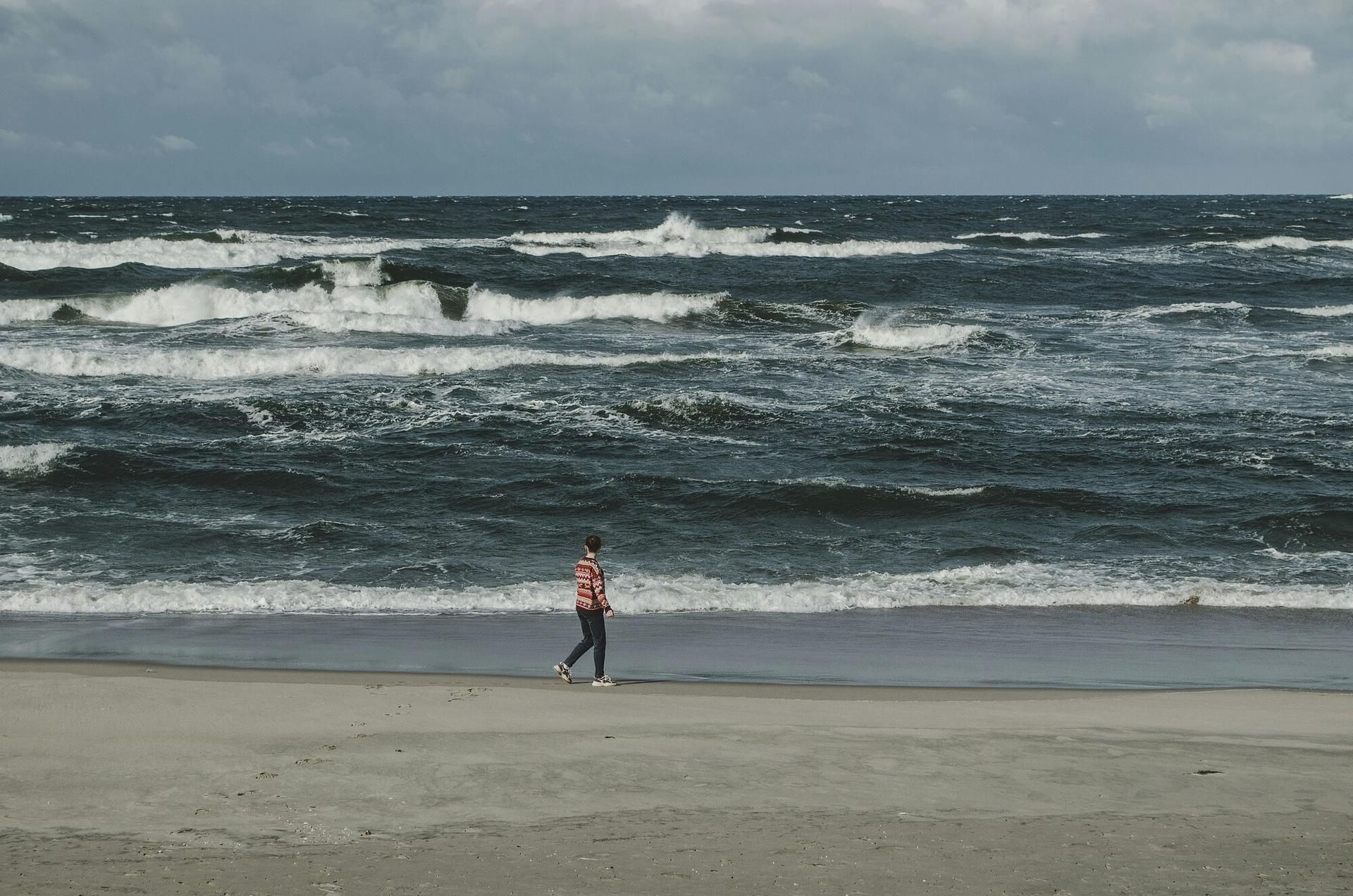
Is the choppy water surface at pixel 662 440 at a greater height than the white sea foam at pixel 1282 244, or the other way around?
the white sea foam at pixel 1282 244

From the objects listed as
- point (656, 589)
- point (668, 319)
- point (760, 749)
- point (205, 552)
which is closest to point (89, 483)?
point (205, 552)

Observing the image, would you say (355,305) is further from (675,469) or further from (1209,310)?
(1209,310)

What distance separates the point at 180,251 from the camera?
46469 millimetres

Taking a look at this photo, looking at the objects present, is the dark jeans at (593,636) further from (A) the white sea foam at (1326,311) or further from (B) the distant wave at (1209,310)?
(A) the white sea foam at (1326,311)

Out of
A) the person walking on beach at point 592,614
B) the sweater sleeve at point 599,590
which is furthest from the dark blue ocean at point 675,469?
the sweater sleeve at point 599,590

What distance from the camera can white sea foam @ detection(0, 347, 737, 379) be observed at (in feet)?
78.3

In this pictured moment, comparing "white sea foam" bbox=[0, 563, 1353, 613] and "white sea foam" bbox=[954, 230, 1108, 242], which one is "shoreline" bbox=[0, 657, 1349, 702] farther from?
"white sea foam" bbox=[954, 230, 1108, 242]

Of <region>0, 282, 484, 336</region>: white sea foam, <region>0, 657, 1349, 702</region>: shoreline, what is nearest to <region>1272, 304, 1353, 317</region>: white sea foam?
<region>0, 282, 484, 336</region>: white sea foam

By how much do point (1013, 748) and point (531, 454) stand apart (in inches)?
447

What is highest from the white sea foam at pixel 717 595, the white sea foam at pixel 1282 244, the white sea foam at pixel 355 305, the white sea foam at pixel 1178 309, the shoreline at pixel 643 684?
the white sea foam at pixel 1282 244

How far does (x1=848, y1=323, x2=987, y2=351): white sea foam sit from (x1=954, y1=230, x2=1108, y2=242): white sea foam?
101ft

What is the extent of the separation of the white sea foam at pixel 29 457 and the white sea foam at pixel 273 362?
6.74m

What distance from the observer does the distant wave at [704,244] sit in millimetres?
50500

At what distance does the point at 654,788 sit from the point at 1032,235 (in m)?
59.0
